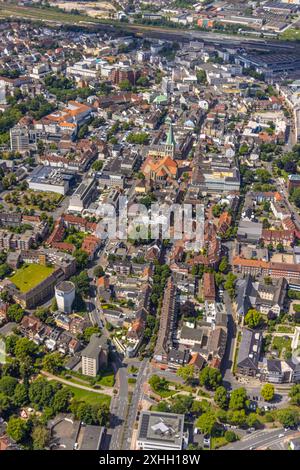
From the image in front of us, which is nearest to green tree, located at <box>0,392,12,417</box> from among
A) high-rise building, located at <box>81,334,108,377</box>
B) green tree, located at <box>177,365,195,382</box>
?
high-rise building, located at <box>81,334,108,377</box>

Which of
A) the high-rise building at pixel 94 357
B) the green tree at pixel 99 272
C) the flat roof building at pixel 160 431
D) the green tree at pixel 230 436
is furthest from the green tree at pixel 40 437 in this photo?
the green tree at pixel 99 272

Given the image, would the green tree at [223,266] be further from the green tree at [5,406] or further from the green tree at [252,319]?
the green tree at [5,406]

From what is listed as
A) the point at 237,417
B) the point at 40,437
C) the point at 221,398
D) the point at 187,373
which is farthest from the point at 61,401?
the point at 237,417

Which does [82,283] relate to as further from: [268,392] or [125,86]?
[125,86]

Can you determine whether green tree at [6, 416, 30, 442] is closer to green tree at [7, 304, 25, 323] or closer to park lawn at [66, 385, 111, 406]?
park lawn at [66, 385, 111, 406]

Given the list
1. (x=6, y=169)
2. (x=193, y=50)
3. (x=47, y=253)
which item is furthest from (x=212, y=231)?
(x=193, y=50)
